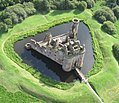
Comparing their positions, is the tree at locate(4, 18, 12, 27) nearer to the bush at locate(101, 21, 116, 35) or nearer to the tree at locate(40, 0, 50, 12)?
→ the tree at locate(40, 0, 50, 12)

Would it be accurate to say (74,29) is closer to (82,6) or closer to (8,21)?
(8,21)

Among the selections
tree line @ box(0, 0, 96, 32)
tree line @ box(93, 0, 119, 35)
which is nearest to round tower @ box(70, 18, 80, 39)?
tree line @ box(93, 0, 119, 35)

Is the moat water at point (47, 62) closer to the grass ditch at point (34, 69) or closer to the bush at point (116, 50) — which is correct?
the grass ditch at point (34, 69)

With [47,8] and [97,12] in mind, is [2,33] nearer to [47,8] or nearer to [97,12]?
[47,8]

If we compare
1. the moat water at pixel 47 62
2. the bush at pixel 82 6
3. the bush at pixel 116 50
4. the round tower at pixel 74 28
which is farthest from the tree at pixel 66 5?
the bush at pixel 116 50

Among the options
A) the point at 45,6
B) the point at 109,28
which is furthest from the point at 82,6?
the point at 109,28
